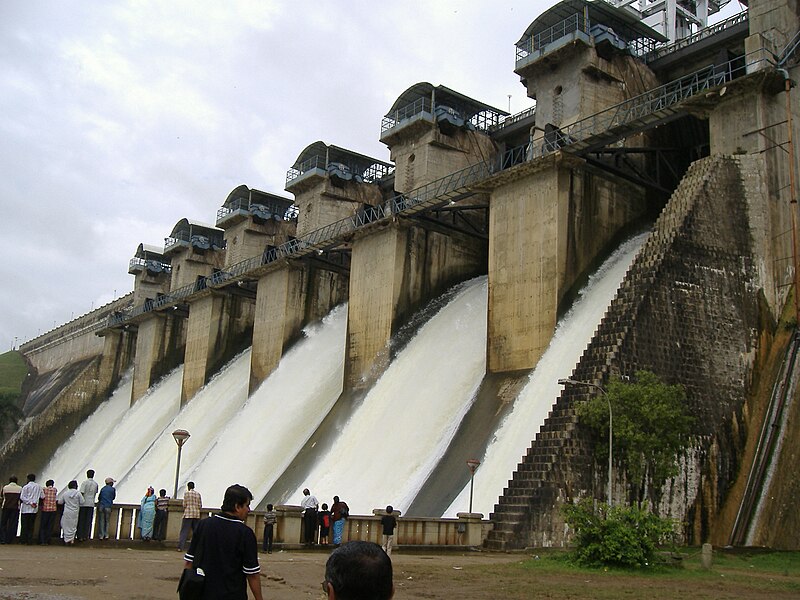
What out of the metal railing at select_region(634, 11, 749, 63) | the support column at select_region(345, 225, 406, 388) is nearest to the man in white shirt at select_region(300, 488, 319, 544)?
the support column at select_region(345, 225, 406, 388)

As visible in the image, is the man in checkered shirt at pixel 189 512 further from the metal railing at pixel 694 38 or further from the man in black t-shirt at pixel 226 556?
the metal railing at pixel 694 38

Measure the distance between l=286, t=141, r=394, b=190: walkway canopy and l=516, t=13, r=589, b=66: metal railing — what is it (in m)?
16.8

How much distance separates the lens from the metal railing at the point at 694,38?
1428 inches

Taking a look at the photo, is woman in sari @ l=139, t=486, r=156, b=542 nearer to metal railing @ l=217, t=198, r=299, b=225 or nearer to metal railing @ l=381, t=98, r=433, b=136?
metal railing @ l=381, t=98, r=433, b=136

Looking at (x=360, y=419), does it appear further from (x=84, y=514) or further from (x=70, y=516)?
(x=70, y=516)

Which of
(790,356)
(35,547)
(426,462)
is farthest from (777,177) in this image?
(35,547)

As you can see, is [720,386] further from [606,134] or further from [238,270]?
[238,270]

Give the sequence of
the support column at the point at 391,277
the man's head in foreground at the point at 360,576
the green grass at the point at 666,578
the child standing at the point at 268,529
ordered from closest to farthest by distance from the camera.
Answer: the man's head in foreground at the point at 360,576, the green grass at the point at 666,578, the child standing at the point at 268,529, the support column at the point at 391,277

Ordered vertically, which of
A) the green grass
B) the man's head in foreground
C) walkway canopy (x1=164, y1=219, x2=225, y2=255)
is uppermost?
walkway canopy (x1=164, y1=219, x2=225, y2=255)

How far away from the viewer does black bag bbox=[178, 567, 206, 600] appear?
234 inches

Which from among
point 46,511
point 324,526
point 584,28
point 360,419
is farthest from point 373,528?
point 584,28

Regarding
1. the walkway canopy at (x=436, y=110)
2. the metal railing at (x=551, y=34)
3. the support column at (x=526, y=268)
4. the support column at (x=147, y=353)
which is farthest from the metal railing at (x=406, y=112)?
the support column at (x=147, y=353)

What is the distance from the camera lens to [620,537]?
58.8 ft

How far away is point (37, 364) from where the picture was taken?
103875mm
